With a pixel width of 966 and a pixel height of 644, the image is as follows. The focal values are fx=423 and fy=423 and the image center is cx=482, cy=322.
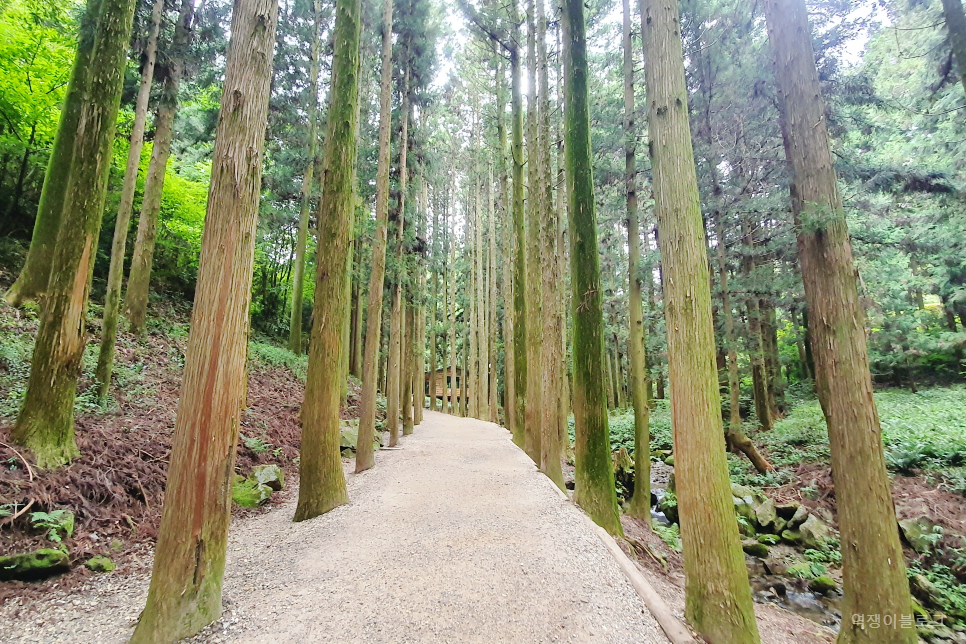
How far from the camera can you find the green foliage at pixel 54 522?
3.52 m

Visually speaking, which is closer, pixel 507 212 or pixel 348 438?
pixel 348 438

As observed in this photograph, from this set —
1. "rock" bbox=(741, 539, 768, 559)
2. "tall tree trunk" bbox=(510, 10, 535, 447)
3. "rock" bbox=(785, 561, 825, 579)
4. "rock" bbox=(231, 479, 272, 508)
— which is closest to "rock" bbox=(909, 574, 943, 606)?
"rock" bbox=(785, 561, 825, 579)

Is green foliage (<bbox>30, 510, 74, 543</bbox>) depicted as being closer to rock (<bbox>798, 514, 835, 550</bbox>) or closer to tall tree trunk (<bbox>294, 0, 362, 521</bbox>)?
tall tree trunk (<bbox>294, 0, 362, 521</bbox>)

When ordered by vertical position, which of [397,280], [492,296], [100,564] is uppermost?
[492,296]

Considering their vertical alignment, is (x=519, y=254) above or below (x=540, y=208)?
below

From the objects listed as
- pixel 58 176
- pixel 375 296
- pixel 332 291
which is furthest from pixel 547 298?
pixel 58 176

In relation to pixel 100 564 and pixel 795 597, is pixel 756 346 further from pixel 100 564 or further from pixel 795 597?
pixel 100 564

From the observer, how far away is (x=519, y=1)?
10.8 m

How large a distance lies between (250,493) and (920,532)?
960 centimetres

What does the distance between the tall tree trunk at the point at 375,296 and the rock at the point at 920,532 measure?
8.47 m

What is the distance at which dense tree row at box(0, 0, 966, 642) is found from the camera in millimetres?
3027

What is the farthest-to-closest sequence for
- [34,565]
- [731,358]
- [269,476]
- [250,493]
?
[731,358] < [269,476] < [250,493] < [34,565]

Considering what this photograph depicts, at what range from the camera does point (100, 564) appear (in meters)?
3.58

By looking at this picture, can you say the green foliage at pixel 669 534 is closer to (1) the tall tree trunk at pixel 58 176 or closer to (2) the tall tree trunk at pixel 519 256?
(2) the tall tree trunk at pixel 519 256
